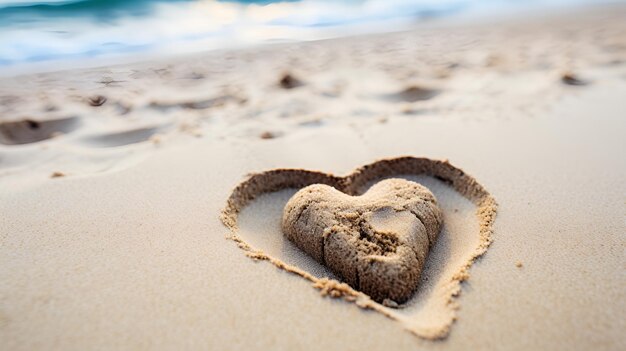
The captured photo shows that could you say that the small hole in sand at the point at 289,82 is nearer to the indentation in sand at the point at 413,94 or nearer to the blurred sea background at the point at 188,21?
the indentation in sand at the point at 413,94

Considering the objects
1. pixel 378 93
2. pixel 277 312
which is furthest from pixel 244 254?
pixel 378 93

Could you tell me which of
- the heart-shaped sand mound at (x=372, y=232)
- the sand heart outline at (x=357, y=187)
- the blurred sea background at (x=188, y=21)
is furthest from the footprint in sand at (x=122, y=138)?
the blurred sea background at (x=188, y=21)

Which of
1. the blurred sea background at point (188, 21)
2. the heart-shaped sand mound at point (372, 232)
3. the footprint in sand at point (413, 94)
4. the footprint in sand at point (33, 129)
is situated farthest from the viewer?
the blurred sea background at point (188, 21)

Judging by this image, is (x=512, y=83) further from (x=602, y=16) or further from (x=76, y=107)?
(x=602, y=16)

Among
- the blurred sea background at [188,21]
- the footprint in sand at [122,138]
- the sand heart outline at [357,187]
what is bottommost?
the sand heart outline at [357,187]

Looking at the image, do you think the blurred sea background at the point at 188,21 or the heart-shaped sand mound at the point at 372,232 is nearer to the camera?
the heart-shaped sand mound at the point at 372,232

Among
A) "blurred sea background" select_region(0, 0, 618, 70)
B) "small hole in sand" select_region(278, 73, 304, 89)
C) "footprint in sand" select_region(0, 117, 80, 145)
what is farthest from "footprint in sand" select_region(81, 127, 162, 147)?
"blurred sea background" select_region(0, 0, 618, 70)
